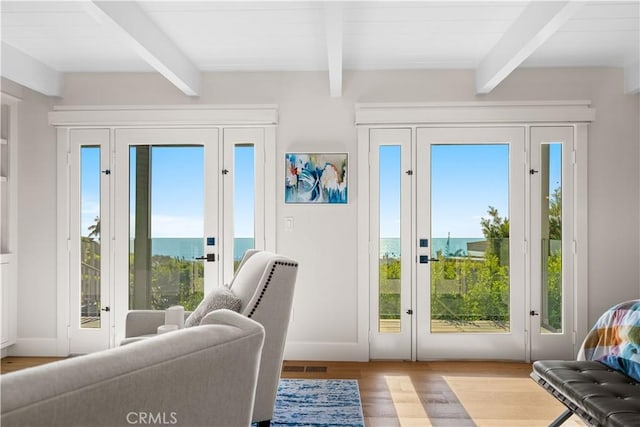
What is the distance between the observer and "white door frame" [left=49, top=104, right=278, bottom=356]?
14.0 ft

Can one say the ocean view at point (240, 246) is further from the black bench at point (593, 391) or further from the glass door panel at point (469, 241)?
the black bench at point (593, 391)

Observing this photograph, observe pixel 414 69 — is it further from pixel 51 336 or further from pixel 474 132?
pixel 51 336

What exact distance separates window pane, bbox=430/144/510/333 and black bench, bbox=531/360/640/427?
1677mm

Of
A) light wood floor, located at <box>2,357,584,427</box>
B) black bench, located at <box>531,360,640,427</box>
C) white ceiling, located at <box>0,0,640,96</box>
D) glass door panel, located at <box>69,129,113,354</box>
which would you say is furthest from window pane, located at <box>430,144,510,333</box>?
glass door panel, located at <box>69,129,113,354</box>

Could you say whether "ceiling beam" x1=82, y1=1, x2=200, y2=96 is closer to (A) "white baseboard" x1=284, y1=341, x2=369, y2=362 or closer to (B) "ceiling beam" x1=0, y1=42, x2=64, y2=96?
(B) "ceiling beam" x1=0, y1=42, x2=64, y2=96

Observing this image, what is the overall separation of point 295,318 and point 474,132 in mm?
2203

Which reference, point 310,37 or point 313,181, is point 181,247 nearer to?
point 313,181

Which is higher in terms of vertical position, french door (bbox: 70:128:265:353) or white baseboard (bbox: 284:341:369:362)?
french door (bbox: 70:128:265:353)

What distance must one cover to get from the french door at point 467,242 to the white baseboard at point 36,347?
2.77m

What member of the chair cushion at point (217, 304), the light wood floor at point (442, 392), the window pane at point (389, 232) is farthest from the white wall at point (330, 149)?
the chair cushion at point (217, 304)

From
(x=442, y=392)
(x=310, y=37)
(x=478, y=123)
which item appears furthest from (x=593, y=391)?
(x=310, y=37)

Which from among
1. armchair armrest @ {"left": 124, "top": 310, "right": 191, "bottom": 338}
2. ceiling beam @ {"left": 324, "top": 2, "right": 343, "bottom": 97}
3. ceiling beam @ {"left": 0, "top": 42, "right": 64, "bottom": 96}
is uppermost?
ceiling beam @ {"left": 0, "top": 42, "right": 64, "bottom": 96}

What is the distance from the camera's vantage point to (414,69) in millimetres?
4254

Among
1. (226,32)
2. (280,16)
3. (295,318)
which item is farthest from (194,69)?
(295,318)
